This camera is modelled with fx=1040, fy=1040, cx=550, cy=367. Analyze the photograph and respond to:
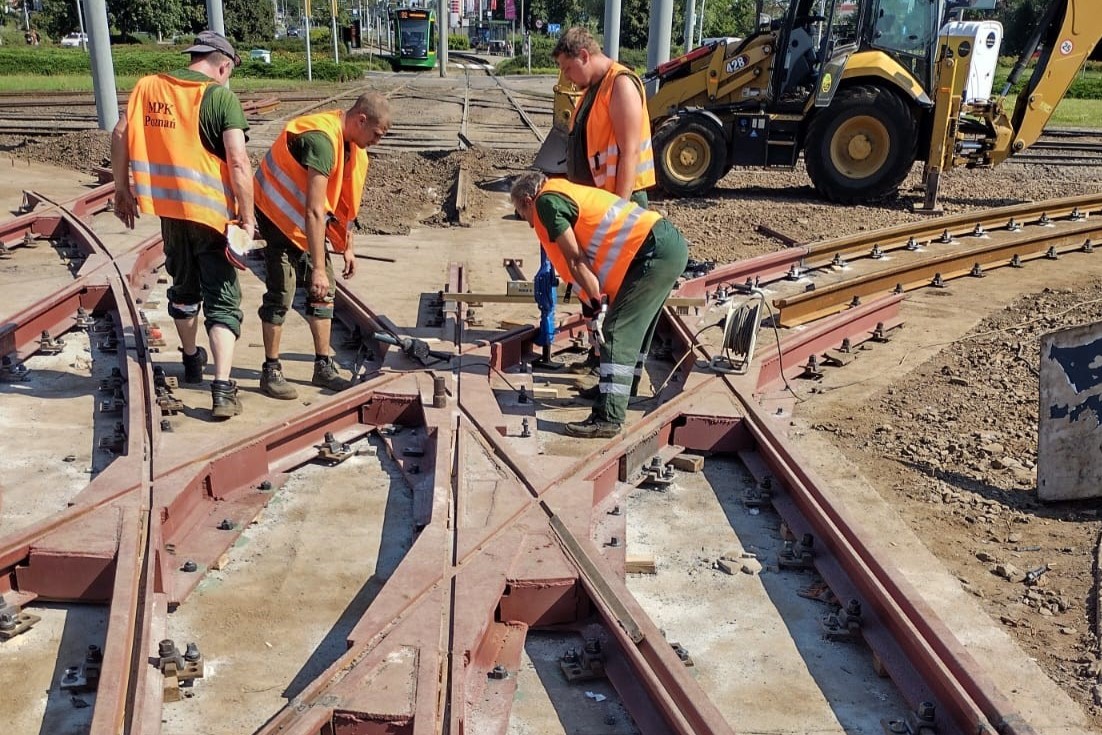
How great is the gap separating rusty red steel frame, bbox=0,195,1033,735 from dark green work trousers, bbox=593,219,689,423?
0.24 metres

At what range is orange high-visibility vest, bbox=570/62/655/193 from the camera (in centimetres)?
575

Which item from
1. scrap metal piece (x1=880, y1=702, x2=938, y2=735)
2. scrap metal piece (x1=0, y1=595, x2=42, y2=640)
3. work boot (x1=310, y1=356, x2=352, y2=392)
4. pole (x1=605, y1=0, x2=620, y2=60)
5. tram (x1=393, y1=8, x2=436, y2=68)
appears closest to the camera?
scrap metal piece (x1=880, y1=702, x2=938, y2=735)

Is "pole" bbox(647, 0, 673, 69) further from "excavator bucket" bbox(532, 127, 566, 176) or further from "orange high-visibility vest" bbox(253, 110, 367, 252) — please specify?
"orange high-visibility vest" bbox(253, 110, 367, 252)

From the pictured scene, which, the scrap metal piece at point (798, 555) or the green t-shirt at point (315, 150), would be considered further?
the green t-shirt at point (315, 150)

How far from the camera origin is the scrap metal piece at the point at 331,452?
202 inches

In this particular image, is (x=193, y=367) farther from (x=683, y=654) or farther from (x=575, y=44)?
(x=683, y=654)

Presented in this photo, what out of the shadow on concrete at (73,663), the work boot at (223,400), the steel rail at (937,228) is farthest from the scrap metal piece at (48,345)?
the steel rail at (937,228)

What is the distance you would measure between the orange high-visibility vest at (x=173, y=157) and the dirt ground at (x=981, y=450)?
11.6ft

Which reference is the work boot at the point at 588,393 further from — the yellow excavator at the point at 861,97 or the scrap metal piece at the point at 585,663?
the yellow excavator at the point at 861,97

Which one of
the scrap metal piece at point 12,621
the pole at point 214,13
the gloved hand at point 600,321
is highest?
the pole at point 214,13

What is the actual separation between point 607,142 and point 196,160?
87.2 inches

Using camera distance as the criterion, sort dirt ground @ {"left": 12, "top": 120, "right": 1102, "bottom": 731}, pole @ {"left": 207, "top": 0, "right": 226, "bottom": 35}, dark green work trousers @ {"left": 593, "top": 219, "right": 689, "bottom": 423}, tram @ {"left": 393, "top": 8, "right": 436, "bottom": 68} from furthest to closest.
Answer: tram @ {"left": 393, "top": 8, "right": 436, "bottom": 68} → pole @ {"left": 207, "top": 0, "right": 226, "bottom": 35} → dark green work trousers @ {"left": 593, "top": 219, "right": 689, "bottom": 423} → dirt ground @ {"left": 12, "top": 120, "right": 1102, "bottom": 731}

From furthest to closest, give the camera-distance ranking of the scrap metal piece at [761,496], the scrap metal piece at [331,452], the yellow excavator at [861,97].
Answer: the yellow excavator at [861,97] < the scrap metal piece at [331,452] < the scrap metal piece at [761,496]

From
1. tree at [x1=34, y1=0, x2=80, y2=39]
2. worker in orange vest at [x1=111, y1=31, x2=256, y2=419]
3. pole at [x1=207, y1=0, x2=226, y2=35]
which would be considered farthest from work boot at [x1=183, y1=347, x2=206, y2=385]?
tree at [x1=34, y1=0, x2=80, y2=39]
